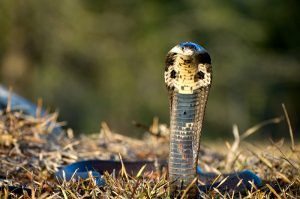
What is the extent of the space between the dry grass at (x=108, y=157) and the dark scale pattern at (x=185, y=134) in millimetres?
84

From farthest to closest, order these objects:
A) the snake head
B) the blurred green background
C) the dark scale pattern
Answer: the blurred green background, the dark scale pattern, the snake head

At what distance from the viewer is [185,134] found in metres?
2.82

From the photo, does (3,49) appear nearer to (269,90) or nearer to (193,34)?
(193,34)

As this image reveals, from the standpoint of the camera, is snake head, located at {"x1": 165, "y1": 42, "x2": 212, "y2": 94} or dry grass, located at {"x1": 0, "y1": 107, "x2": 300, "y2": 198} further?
dry grass, located at {"x1": 0, "y1": 107, "x2": 300, "y2": 198}

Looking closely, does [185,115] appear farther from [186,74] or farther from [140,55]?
[140,55]

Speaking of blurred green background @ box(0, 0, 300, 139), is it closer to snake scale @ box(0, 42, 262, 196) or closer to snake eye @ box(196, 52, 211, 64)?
snake scale @ box(0, 42, 262, 196)

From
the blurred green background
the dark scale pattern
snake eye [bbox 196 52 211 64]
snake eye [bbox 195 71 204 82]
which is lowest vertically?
the blurred green background

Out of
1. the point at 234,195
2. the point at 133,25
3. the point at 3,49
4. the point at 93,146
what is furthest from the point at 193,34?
the point at 234,195

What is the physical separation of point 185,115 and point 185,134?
8 centimetres

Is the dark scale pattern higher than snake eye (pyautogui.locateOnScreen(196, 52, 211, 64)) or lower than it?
lower

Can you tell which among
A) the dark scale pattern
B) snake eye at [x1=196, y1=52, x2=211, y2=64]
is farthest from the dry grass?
snake eye at [x1=196, y1=52, x2=211, y2=64]

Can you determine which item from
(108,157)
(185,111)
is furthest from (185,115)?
(108,157)

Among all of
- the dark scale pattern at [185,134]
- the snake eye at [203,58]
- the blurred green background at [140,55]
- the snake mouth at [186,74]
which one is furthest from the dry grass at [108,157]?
the blurred green background at [140,55]

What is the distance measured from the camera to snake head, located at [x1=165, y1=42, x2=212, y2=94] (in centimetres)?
269
